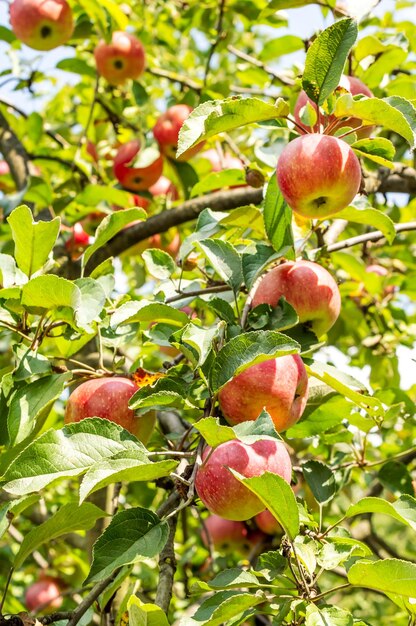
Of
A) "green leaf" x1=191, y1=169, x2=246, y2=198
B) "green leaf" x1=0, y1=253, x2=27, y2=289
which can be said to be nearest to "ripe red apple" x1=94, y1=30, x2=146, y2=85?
"green leaf" x1=191, y1=169, x2=246, y2=198

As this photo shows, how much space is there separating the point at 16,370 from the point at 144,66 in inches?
74.1

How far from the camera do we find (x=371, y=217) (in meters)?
1.45

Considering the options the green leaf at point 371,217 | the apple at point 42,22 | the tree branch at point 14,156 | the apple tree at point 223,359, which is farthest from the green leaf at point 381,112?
the apple at point 42,22

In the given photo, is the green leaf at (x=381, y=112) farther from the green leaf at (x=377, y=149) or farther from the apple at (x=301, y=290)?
the apple at (x=301, y=290)

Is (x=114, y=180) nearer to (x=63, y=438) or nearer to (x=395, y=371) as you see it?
(x=395, y=371)

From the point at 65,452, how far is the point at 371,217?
771 millimetres

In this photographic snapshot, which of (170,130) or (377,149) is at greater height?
(377,149)

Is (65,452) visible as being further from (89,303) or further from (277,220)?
(277,220)

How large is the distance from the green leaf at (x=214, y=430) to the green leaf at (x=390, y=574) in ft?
0.83

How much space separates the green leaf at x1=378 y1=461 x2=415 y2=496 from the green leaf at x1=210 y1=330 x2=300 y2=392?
0.89 metres

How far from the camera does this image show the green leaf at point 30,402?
121 cm

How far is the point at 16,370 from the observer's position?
4.17 ft

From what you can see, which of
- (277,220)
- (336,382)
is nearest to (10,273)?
(277,220)

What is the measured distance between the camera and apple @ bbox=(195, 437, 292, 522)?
106 centimetres
